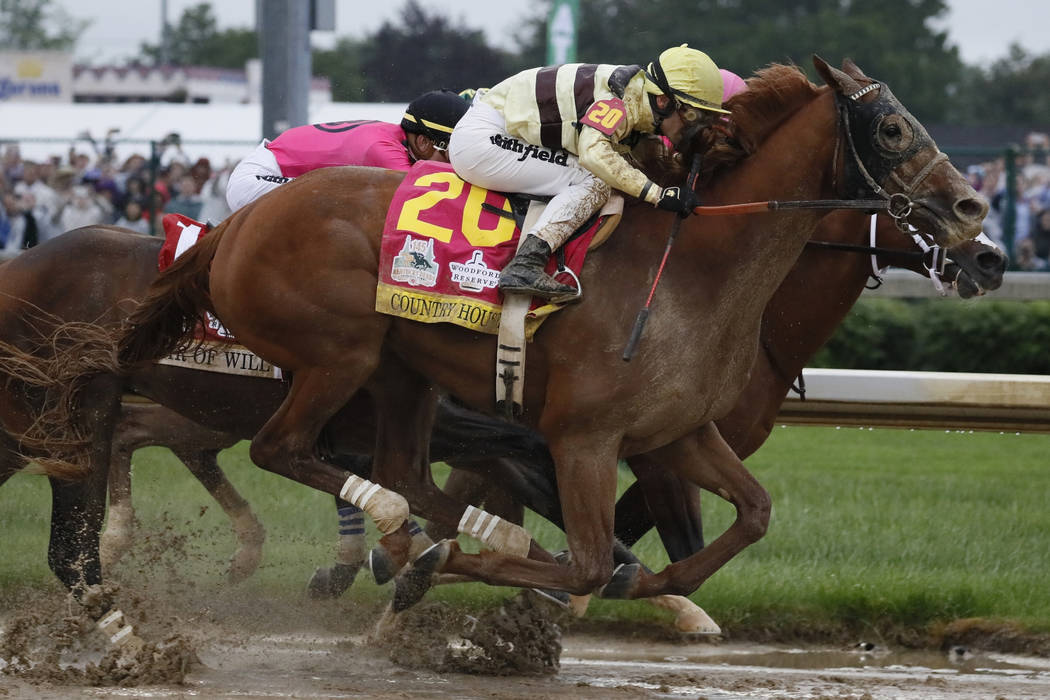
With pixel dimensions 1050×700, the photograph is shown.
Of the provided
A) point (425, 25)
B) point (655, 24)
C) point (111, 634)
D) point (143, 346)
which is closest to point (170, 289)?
point (143, 346)

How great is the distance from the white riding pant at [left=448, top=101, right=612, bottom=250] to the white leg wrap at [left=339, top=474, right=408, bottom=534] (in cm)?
102

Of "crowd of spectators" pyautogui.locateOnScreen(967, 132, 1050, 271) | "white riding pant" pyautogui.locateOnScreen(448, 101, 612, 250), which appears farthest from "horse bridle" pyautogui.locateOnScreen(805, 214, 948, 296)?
"crowd of spectators" pyautogui.locateOnScreen(967, 132, 1050, 271)

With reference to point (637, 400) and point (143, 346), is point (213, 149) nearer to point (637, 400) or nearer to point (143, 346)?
point (143, 346)

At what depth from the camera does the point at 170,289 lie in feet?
17.2

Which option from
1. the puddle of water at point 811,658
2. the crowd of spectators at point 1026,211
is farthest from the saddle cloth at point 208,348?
the crowd of spectators at point 1026,211

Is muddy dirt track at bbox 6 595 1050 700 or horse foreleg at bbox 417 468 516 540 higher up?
horse foreleg at bbox 417 468 516 540

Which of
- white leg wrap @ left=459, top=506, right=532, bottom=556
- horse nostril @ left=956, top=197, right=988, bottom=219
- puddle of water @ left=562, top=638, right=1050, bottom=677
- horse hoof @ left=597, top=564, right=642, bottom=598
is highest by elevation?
horse nostril @ left=956, top=197, right=988, bottom=219

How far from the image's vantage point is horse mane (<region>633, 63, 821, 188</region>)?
4715 mm

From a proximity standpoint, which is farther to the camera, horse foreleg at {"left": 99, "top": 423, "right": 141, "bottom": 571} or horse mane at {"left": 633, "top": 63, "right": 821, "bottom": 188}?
horse foreleg at {"left": 99, "top": 423, "right": 141, "bottom": 571}

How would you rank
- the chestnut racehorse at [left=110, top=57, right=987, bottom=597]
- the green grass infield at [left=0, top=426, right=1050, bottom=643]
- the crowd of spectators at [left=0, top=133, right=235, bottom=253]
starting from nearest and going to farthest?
1. the chestnut racehorse at [left=110, top=57, right=987, bottom=597]
2. the green grass infield at [left=0, top=426, right=1050, bottom=643]
3. the crowd of spectators at [left=0, top=133, right=235, bottom=253]

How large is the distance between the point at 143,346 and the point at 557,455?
1.73m

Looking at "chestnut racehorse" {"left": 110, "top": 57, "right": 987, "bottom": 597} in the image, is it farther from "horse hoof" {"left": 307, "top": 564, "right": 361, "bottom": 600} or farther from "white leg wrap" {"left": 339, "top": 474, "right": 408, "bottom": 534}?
"horse hoof" {"left": 307, "top": 564, "right": 361, "bottom": 600}

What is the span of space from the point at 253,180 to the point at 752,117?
6.79 ft

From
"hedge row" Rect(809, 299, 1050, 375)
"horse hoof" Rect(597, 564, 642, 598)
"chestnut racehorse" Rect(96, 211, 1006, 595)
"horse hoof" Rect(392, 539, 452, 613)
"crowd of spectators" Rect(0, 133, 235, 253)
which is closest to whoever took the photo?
"horse hoof" Rect(392, 539, 452, 613)
